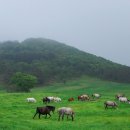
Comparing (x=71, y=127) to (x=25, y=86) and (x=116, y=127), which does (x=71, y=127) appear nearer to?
(x=116, y=127)

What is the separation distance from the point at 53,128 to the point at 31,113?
14108mm

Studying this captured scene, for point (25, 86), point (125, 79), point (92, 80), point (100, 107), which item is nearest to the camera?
point (100, 107)

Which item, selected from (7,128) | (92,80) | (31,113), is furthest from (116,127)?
(92,80)

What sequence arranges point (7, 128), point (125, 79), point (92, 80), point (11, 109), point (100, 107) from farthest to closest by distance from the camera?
point (125, 79), point (92, 80), point (100, 107), point (11, 109), point (7, 128)

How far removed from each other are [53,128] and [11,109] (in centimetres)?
1836

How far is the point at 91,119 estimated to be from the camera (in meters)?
43.8

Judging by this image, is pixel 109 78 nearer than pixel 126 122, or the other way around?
pixel 126 122

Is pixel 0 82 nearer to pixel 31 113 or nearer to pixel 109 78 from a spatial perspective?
pixel 109 78

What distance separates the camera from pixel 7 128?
3244 cm

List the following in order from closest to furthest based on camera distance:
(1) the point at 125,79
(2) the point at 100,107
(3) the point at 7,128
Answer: (3) the point at 7,128 < (2) the point at 100,107 < (1) the point at 125,79

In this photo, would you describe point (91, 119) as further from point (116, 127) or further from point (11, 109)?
point (11, 109)

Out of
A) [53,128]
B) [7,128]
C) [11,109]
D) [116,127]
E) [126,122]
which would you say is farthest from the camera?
[11,109]

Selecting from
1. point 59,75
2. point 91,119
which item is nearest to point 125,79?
point 59,75

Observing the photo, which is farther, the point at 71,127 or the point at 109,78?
the point at 109,78
